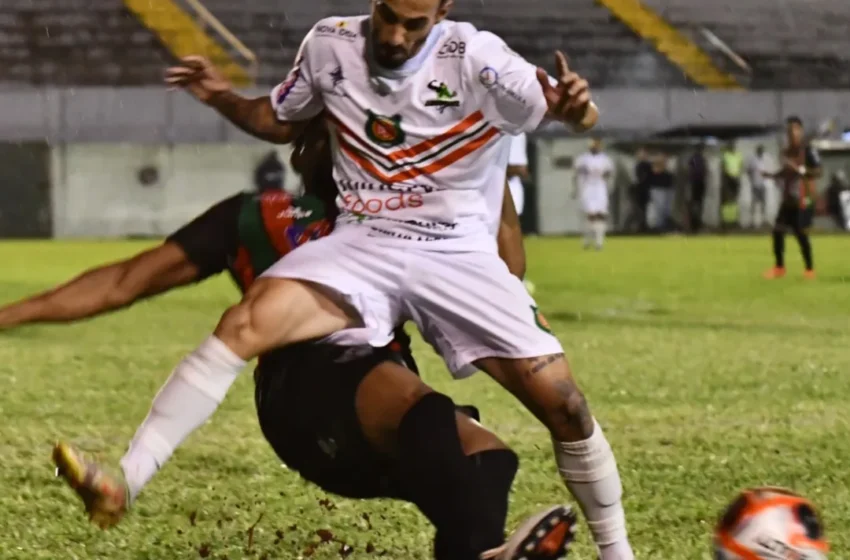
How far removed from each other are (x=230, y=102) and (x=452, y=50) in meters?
0.65

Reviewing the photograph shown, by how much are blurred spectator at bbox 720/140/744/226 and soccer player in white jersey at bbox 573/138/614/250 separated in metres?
2.60

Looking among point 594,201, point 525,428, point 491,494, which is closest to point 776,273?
point 594,201

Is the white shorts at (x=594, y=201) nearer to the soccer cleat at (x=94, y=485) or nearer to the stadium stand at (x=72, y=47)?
the stadium stand at (x=72, y=47)

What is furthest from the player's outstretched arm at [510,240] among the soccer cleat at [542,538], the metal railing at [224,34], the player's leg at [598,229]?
the metal railing at [224,34]

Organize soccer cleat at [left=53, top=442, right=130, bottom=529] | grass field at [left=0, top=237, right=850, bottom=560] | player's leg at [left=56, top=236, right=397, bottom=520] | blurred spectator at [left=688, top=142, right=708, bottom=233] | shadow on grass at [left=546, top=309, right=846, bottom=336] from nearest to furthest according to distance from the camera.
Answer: soccer cleat at [left=53, top=442, right=130, bottom=529] → player's leg at [left=56, top=236, right=397, bottom=520] → grass field at [left=0, top=237, right=850, bottom=560] → shadow on grass at [left=546, top=309, right=846, bottom=336] → blurred spectator at [left=688, top=142, right=708, bottom=233]

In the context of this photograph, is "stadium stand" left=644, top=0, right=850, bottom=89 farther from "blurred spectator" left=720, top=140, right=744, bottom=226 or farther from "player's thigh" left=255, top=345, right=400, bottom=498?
"player's thigh" left=255, top=345, right=400, bottom=498

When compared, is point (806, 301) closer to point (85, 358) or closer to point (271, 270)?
point (85, 358)

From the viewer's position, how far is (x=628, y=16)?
26.9 metres

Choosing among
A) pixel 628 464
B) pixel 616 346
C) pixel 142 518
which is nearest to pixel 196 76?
pixel 142 518

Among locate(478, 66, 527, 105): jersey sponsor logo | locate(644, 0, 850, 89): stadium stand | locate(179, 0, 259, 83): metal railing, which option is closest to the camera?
locate(478, 66, 527, 105): jersey sponsor logo

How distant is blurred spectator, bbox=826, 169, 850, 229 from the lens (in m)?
24.2

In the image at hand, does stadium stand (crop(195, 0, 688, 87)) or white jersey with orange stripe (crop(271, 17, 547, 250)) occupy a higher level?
white jersey with orange stripe (crop(271, 17, 547, 250))

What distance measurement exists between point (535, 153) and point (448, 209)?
20.2 meters

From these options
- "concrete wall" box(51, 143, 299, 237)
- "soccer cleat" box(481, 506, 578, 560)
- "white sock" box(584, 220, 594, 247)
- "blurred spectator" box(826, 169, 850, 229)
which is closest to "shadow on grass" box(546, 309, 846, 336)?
"soccer cleat" box(481, 506, 578, 560)
